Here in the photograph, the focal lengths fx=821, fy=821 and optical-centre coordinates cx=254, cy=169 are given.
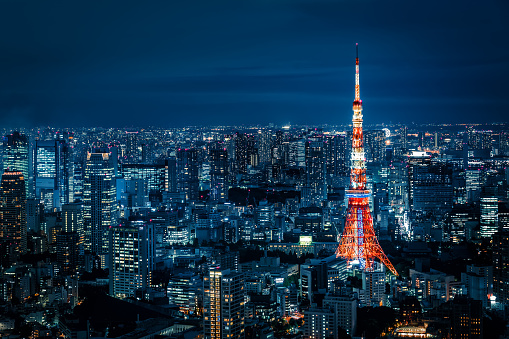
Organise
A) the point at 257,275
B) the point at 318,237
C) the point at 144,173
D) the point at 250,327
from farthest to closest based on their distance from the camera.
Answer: the point at 144,173 < the point at 318,237 < the point at 257,275 < the point at 250,327

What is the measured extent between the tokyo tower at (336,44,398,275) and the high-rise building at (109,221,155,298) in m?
3.40

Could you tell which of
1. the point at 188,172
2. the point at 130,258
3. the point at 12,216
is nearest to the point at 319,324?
the point at 130,258

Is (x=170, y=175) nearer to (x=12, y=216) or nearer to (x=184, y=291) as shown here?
(x=12, y=216)

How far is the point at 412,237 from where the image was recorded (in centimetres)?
1834

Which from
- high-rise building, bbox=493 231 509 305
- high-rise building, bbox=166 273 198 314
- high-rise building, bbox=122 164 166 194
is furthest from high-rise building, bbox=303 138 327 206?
high-rise building, bbox=166 273 198 314

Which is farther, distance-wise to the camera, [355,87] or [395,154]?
[395,154]

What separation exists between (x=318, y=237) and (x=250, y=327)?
7929mm

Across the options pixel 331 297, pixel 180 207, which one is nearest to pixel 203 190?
pixel 180 207

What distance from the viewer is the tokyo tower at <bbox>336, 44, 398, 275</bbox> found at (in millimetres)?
14508

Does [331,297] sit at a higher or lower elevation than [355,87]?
lower

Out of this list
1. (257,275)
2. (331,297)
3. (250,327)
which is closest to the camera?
(250,327)

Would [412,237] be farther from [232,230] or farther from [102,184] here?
[102,184]

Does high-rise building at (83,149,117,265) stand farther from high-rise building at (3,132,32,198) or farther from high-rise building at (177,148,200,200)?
high-rise building at (177,148,200,200)

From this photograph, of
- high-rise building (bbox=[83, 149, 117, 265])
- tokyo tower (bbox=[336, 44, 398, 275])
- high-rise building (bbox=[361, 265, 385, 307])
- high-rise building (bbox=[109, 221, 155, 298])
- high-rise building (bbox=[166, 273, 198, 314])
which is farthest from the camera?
high-rise building (bbox=[83, 149, 117, 265])
